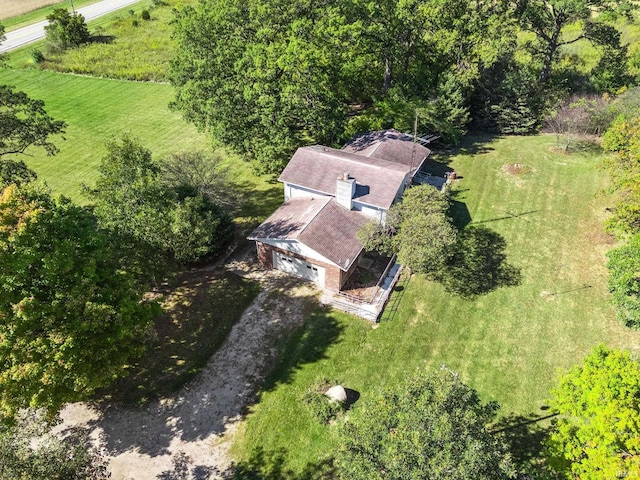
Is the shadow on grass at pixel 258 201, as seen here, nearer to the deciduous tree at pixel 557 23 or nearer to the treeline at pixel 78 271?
the treeline at pixel 78 271

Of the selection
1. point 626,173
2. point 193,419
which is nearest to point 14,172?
point 193,419

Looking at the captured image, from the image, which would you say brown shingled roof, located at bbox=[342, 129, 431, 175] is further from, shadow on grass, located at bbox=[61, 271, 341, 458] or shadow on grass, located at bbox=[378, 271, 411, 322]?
shadow on grass, located at bbox=[61, 271, 341, 458]

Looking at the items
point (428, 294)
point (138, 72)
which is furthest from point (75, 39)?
point (428, 294)

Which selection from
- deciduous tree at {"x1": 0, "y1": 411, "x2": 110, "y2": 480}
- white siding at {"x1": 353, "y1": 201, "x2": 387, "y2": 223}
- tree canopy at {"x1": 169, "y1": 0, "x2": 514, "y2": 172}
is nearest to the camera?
deciduous tree at {"x1": 0, "y1": 411, "x2": 110, "y2": 480}

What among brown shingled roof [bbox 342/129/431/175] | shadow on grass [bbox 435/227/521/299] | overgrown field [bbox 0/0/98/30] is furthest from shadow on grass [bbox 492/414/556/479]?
overgrown field [bbox 0/0/98/30]

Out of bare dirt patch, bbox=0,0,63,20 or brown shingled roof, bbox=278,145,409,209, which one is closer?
brown shingled roof, bbox=278,145,409,209

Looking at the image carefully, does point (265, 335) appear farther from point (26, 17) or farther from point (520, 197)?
point (26, 17)

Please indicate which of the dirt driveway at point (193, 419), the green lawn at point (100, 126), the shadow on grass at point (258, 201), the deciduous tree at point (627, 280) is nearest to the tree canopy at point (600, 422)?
the deciduous tree at point (627, 280)

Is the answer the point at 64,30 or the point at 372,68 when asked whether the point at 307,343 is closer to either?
the point at 372,68
